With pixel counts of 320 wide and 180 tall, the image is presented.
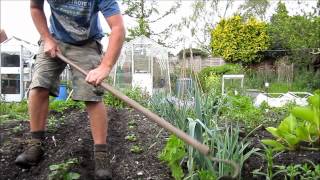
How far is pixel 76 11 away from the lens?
2443 mm

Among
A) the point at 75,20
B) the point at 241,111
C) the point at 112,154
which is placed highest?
the point at 75,20

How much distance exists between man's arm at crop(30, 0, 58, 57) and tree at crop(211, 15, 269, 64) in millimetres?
16387

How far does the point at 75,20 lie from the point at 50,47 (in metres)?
0.23

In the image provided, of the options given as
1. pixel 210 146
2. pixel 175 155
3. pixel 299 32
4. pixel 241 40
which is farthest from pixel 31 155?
pixel 241 40

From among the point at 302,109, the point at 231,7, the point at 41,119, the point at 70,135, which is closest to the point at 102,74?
the point at 41,119

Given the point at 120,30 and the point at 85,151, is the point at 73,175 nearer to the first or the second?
the point at 85,151

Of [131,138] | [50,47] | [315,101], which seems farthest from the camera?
[131,138]

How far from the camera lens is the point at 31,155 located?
2.39 meters

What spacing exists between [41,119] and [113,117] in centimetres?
196

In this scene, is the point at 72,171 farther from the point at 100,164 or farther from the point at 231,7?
the point at 231,7

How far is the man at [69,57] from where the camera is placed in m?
2.36

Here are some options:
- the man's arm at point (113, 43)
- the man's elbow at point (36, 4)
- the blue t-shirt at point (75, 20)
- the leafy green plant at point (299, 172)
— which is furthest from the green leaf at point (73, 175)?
the man's elbow at point (36, 4)

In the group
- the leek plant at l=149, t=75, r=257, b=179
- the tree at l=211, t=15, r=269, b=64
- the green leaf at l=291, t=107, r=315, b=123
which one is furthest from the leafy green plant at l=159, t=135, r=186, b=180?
the tree at l=211, t=15, r=269, b=64

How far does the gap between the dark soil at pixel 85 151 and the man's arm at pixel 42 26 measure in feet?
2.07
